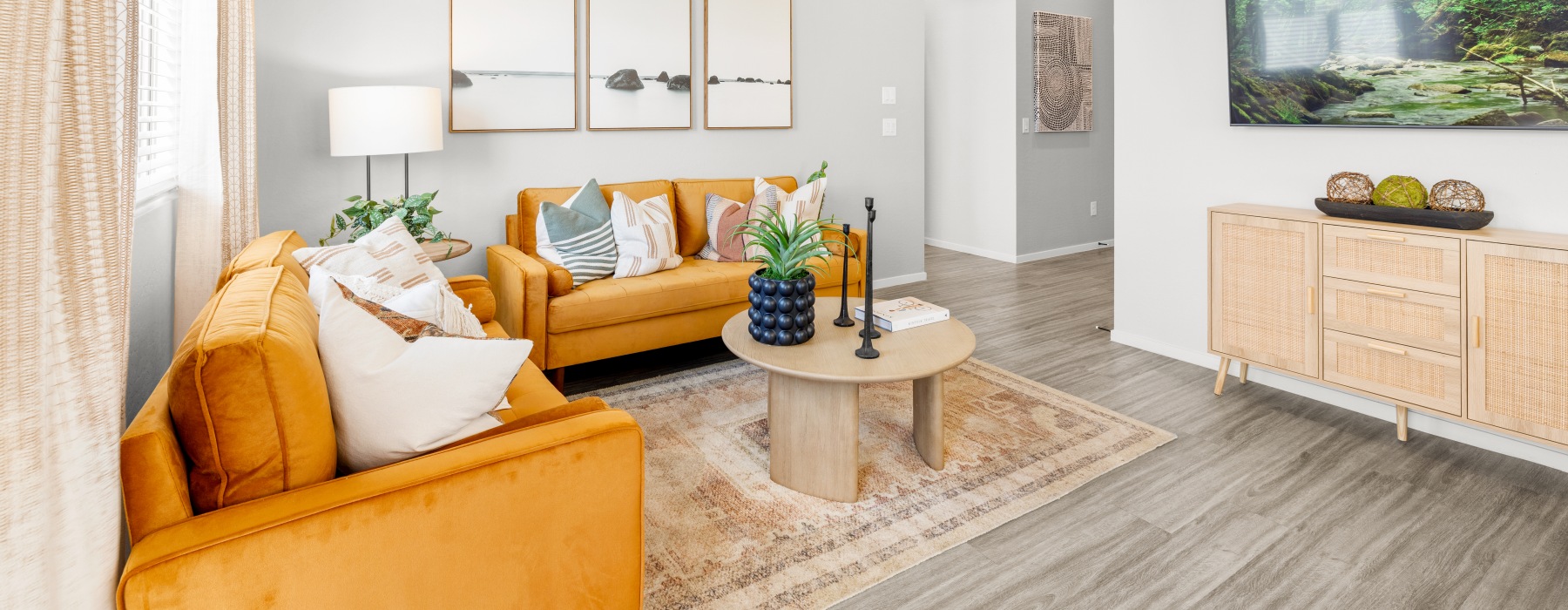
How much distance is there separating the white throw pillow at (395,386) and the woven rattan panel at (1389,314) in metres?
2.77

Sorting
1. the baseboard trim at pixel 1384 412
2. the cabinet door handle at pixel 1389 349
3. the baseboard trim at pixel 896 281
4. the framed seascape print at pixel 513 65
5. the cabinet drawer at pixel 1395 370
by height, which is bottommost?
the baseboard trim at pixel 1384 412

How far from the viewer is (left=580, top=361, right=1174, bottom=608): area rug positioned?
6.35 feet

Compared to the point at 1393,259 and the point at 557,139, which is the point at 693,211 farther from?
the point at 1393,259

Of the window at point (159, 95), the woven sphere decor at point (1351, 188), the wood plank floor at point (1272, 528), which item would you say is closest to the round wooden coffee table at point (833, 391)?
the wood plank floor at point (1272, 528)

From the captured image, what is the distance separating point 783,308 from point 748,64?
255 cm

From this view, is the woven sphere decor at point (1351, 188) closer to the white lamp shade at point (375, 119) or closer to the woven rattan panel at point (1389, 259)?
the woven rattan panel at point (1389, 259)

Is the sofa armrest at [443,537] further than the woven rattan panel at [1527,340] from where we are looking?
No

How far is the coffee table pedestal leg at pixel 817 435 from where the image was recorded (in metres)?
2.23

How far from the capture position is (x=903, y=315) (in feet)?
8.55

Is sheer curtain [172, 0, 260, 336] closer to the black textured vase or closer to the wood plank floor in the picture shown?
the black textured vase

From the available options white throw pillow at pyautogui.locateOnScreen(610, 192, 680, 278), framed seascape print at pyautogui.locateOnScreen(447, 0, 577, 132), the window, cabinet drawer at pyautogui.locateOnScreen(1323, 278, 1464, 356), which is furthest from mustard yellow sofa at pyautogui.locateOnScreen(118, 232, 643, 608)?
cabinet drawer at pyautogui.locateOnScreen(1323, 278, 1464, 356)

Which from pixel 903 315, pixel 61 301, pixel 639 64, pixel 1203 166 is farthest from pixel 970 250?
pixel 61 301

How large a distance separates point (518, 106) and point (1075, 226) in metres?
4.64

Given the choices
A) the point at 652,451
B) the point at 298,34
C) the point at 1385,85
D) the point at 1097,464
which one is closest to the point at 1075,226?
the point at 1385,85
